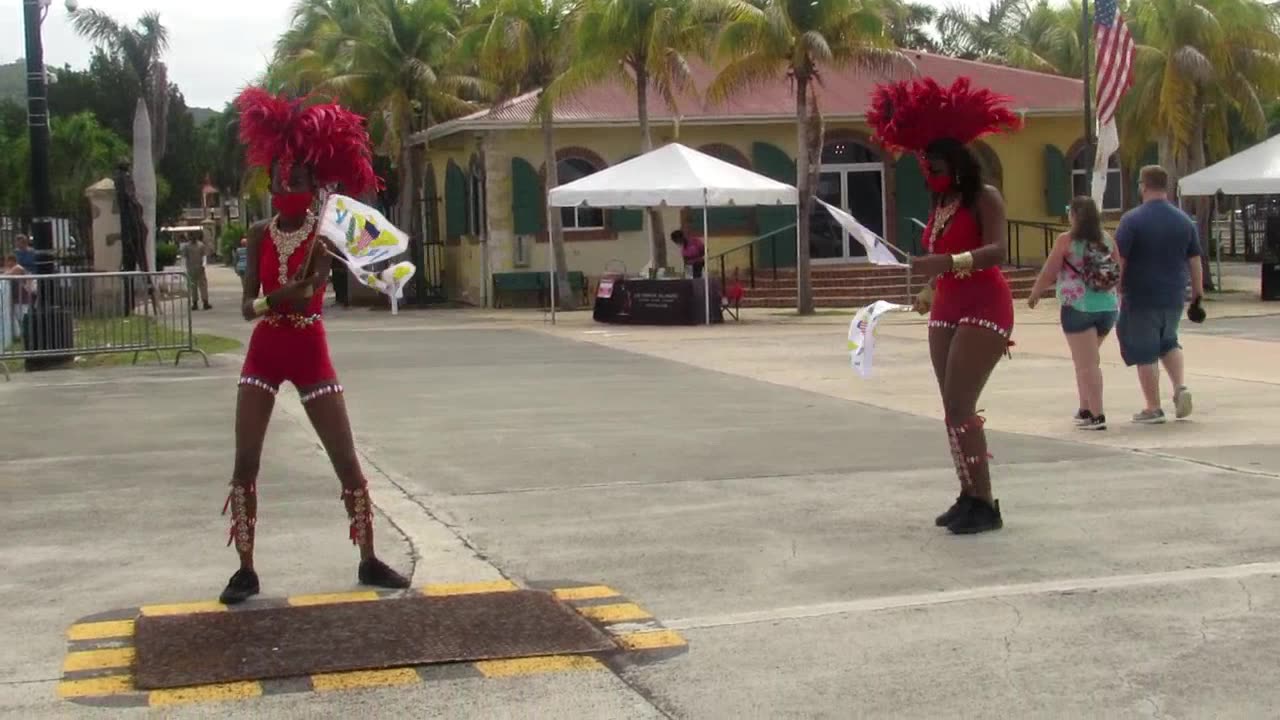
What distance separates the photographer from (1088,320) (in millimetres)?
11344

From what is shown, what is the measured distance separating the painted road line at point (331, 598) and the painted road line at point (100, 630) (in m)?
0.66

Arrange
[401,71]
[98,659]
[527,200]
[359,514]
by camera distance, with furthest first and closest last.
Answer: [401,71] → [527,200] → [359,514] → [98,659]

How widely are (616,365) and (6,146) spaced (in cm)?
5345

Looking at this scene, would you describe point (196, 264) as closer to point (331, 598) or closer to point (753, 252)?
point (753, 252)

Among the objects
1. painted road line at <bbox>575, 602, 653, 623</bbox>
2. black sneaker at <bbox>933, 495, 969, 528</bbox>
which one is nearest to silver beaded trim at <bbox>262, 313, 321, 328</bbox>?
painted road line at <bbox>575, 602, 653, 623</bbox>

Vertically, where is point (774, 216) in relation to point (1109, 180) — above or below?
below

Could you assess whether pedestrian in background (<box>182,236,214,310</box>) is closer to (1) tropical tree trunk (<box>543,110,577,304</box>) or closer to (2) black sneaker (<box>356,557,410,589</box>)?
(1) tropical tree trunk (<box>543,110,577,304</box>)

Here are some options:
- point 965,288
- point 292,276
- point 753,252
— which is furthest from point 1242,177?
point 292,276

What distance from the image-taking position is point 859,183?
1347 inches

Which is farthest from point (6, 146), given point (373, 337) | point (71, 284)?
point (71, 284)

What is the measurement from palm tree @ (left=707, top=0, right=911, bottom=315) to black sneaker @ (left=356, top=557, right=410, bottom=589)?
1941 centimetres

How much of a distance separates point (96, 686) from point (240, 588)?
1.17m

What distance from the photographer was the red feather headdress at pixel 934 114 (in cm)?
761

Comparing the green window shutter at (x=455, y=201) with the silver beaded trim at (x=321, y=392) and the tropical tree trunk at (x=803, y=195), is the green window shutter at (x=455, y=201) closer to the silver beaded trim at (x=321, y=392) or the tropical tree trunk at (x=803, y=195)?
the tropical tree trunk at (x=803, y=195)
